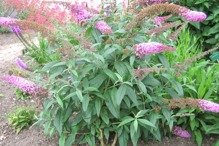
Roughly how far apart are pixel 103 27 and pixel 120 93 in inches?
22.2

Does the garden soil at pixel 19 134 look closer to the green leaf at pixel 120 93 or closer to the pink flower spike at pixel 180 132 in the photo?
the pink flower spike at pixel 180 132

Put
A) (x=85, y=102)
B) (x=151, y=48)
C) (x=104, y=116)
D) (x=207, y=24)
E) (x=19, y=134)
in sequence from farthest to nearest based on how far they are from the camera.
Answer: (x=207, y=24) → (x=19, y=134) → (x=104, y=116) → (x=85, y=102) → (x=151, y=48)

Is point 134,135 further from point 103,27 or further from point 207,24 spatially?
point 207,24

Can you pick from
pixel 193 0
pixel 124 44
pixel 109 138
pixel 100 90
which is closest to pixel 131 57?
pixel 124 44

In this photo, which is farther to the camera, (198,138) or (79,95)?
(198,138)

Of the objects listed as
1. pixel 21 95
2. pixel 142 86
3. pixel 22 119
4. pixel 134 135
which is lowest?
pixel 21 95

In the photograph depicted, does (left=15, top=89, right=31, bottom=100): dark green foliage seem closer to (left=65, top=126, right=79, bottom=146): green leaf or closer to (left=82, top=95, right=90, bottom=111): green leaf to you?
(left=65, top=126, right=79, bottom=146): green leaf

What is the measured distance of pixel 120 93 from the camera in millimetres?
3467

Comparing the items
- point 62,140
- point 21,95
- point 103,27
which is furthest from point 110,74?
point 21,95

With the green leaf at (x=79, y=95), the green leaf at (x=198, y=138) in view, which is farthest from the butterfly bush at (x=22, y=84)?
the green leaf at (x=198, y=138)

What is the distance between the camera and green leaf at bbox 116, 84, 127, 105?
3.45 meters

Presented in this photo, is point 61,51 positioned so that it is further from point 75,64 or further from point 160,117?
point 160,117

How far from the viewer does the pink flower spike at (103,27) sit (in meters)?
3.52

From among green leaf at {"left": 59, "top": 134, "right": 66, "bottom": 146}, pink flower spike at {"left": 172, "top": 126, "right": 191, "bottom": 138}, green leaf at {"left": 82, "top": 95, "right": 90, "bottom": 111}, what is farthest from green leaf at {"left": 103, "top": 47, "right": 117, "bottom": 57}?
pink flower spike at {"left": 172, "top": 126, "right": 191, "bottom": 138}
